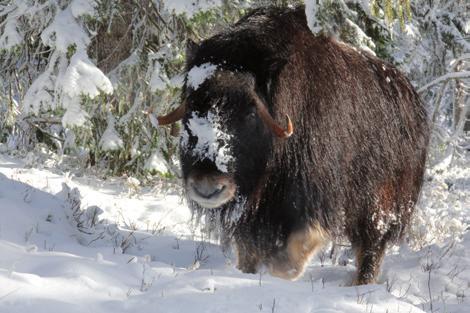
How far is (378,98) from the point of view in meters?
5.36

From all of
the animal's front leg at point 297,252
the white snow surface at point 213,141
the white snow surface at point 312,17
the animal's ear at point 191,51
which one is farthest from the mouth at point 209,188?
the white snow surface at point 312,17

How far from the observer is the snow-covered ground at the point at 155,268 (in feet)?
10.2

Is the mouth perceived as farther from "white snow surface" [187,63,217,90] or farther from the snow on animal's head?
"white snow surface" [187,63,217,90]

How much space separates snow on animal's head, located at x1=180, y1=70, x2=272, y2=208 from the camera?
14.0ft

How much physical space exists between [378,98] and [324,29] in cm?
95

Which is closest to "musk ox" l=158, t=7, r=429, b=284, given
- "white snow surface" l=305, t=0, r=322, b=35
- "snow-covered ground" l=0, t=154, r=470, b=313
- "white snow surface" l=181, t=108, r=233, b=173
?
"white snow surface" l=181, t=108, r=233, b=173

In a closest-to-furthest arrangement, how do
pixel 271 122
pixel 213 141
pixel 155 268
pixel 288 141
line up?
pixel 155 268 → pixel 213 141 → pixel 271 122 → pixel 288 141

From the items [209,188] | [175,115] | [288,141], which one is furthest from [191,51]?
[209,188]

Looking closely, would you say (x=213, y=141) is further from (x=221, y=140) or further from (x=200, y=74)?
(x=200, y=74)

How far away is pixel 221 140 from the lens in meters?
4.33

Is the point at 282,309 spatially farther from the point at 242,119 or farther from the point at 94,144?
the point at 94,144

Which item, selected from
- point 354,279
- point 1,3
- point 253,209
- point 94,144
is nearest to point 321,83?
point 253,209

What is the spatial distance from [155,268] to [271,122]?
1445 mm

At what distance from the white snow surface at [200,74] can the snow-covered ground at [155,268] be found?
1406 mm
